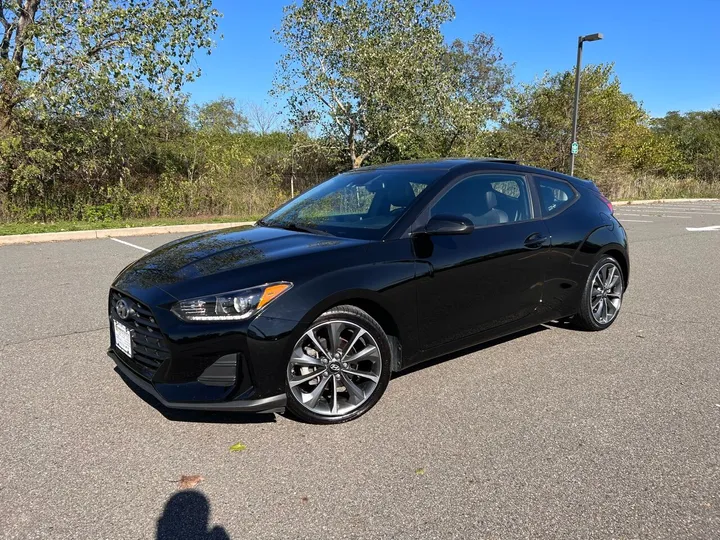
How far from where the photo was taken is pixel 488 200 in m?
4.19

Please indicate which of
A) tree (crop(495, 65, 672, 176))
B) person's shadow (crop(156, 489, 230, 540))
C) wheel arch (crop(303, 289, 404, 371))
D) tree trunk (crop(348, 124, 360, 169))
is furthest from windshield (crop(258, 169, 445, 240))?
tree (crop(495, 65, 672, 176))

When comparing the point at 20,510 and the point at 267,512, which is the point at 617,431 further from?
the point at 20,510

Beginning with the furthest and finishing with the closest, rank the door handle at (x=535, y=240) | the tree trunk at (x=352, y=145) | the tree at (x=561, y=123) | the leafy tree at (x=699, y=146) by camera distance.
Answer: the leafy tree at (x=699, y=146) < the tree at (x=561, y=123) < the tree trunk at (x=352, y=145) < the door handle at (x=535, y=240)

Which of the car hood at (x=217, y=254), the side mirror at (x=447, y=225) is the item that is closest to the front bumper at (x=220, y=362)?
the car hood at (x=217, y=254)

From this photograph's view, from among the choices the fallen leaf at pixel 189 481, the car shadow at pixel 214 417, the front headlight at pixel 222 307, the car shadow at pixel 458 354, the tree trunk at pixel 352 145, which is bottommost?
the fallen leaf at pixel 189 481

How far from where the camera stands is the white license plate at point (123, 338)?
3.23 metres

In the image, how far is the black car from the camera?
9.55ft

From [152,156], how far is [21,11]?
479cm

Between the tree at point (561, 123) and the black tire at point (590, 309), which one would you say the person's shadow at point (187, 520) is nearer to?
the black tire at point (590, 309)

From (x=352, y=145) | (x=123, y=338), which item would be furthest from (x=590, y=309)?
(x=352, y=145)

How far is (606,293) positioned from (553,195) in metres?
1.18

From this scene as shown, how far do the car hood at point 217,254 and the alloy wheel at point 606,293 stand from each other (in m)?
2.73

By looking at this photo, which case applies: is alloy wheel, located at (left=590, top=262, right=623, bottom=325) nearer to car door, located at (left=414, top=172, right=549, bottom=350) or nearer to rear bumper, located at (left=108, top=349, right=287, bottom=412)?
car door, located at (left=414, top=172, right=549, bottom=350)

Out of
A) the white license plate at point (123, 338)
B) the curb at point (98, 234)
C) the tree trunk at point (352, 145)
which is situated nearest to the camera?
the white license plate at point (123, 338)
